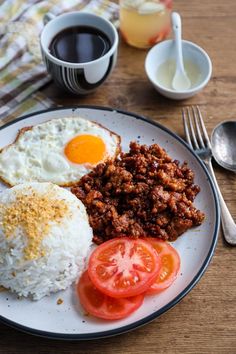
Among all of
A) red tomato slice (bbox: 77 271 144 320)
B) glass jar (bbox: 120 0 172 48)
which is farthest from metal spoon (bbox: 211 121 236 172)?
red tomato slice (bbox: 77 271 144 320)

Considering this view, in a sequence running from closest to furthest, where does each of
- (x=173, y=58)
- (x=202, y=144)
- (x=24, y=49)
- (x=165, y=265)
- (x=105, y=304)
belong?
(x=105, y=304) → (x=165, y=265) → (x=202, y=144) → (x=173, y=58) → (x=24, y=49)

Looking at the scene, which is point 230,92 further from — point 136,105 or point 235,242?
point 235,242

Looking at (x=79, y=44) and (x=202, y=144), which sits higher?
(x=79, y=44)

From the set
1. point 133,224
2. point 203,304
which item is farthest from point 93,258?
point 203,304

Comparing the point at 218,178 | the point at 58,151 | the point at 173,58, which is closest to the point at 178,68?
the point at 173,58

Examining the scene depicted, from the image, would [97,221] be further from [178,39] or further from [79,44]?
[178,39]

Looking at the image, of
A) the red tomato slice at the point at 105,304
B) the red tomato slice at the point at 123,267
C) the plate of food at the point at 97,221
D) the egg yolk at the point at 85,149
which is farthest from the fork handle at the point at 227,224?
the egg yolk at the point at 85,149

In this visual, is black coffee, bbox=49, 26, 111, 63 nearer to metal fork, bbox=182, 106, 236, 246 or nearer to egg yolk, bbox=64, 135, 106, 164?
egg yolk, bbox=64, 135, 106, 164
